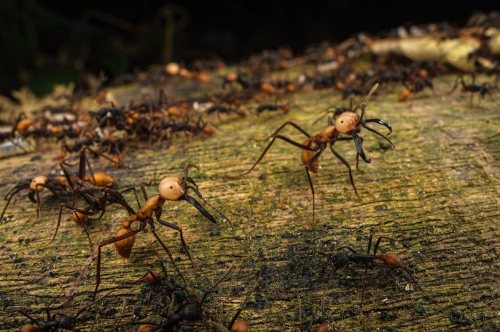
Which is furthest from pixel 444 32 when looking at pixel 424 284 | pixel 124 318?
pixel 124 318

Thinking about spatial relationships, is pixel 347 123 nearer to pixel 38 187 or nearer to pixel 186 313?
pixel 186 313

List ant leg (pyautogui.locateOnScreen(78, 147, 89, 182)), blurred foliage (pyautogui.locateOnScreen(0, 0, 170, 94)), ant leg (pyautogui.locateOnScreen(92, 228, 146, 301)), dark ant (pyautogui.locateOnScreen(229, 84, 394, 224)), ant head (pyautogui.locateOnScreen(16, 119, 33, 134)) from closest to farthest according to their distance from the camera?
ant leg (pyautogui.locateOnScreen(92, 228, 146, 301)) → dark ant (pyautogui.locateOnScreen(229, 84, 394, 224)) → ant leg (pyautogui.locateOnScreen(78, 147, 89, 182)) → ant head (pyautogui.locateOnScreen(16, 119, 33, 134)) → blurred foliage (pyautogui.locateOnScreen(0, 0, 170, 94))

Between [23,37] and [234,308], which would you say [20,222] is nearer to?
[234,308]

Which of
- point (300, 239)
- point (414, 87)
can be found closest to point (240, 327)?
point (300, 239)

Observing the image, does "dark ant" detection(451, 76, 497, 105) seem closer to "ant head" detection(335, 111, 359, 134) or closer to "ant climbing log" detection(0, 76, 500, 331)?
"ant climbing log" detection(0, 76, 500, 331)

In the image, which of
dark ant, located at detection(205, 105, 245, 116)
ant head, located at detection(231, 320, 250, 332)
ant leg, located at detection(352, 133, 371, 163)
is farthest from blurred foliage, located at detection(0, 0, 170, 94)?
ant head, located at detection(231, 320, 250, 332)

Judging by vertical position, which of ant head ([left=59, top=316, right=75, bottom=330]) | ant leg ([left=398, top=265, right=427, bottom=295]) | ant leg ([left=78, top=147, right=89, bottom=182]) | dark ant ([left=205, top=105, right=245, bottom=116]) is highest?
dark ant ([left=205, top=105, right=245, bottom=116])

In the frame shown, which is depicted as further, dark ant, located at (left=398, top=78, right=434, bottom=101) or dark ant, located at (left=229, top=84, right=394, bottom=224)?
dark ant, located at (left=398, top=78, right=434, bottom=101)
